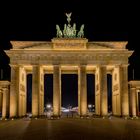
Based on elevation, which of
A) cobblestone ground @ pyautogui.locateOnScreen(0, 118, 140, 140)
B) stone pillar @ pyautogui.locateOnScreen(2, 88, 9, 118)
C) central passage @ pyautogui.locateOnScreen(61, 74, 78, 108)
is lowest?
cobblestone ground @ pyautogui.locateOnScreen(0, 118, 140, 140)

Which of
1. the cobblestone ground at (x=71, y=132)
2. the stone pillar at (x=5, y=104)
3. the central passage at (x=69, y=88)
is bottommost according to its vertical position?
the cobblestone ground at (x=71, y=132)

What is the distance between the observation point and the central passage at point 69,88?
150000 mm

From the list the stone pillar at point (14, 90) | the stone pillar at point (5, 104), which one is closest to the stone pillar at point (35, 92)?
the stone pillar at point (14, 90)

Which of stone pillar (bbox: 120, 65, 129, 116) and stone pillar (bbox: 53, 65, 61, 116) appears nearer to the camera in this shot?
stone pillar (bbox: 120, 65, 129, 116)

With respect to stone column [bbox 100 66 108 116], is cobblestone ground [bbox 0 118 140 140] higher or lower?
lower

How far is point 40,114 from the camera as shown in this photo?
7850cm

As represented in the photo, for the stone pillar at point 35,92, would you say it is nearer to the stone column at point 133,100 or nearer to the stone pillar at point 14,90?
the stone pillar at point 14,90

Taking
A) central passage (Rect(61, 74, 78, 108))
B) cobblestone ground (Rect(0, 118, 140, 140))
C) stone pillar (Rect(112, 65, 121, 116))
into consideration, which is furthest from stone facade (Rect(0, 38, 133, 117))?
central passage (Rect(61, 74, 78, 108))

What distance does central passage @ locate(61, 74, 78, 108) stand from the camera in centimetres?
15000

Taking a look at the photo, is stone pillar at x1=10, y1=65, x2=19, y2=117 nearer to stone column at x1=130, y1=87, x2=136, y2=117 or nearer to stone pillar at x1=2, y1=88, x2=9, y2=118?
stone pillar at x1=2, y1=88, x2=9, y2=118

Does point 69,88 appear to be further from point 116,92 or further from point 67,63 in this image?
point 67,63

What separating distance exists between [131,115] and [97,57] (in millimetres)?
16435

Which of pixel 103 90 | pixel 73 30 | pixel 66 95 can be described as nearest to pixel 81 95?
pixel 103 90

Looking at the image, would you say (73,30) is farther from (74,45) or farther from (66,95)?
(66,95)
